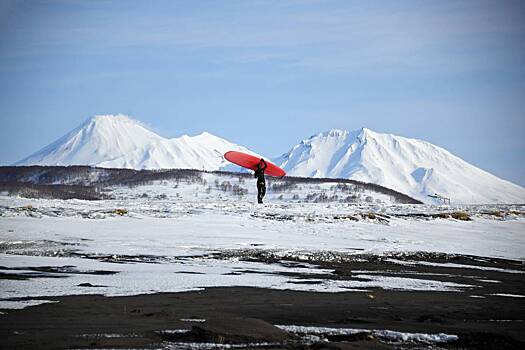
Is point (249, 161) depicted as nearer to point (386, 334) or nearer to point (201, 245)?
point (201, 245)

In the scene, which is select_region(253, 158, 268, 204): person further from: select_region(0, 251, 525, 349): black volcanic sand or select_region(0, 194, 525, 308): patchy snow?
select_region(0, 251, 525, 349): black volcanic sand

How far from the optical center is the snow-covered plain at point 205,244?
1350 cm

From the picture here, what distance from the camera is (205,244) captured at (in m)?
19.7

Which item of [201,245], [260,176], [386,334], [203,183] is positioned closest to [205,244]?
[201,245]

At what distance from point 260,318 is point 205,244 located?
31.7 ft

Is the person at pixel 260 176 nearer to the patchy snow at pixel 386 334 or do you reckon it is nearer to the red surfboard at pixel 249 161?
the red surfboard at pixel 249 161

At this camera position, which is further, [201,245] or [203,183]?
[203,183]

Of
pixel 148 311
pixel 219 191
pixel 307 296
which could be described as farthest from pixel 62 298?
pixel 219 191

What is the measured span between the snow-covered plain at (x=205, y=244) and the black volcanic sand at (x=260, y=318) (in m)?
0.89

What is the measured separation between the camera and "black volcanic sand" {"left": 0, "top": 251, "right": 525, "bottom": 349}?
335 inches

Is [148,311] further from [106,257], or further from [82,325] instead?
[106,257]

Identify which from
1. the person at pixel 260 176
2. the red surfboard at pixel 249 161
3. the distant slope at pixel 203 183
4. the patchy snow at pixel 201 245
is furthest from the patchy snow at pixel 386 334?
the distant slope at pixel 203 183

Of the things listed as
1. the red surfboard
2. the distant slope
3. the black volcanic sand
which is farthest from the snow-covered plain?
the distant slope

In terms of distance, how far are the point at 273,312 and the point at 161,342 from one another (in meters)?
2.66
